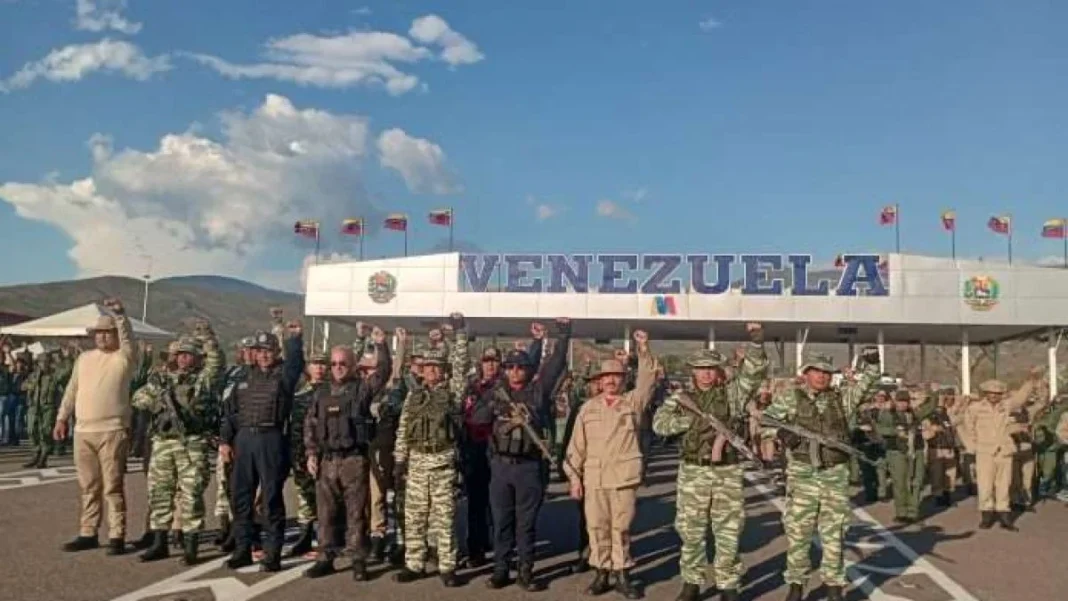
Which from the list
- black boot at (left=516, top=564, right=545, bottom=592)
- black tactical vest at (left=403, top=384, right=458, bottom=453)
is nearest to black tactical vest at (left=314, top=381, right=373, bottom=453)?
black tactical vest at (left=403, top=384, right=458, bottom=453)

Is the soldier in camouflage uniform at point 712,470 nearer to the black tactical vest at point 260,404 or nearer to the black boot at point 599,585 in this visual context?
the black boot at point 599,585

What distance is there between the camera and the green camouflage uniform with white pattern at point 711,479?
267 inches

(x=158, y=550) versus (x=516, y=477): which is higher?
(x=516, y=477)

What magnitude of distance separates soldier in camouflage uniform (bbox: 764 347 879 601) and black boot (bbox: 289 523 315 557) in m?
4.27

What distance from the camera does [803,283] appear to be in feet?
93.3

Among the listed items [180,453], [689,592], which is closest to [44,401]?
[180,453]

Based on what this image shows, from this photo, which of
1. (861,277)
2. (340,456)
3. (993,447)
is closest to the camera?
(340,456)

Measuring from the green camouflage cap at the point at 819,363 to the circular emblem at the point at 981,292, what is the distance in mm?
23412

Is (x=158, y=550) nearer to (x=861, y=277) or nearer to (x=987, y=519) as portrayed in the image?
(x=987, y=519)

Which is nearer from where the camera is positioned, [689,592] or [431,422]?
[689,592]

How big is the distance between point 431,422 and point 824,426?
3.16 m

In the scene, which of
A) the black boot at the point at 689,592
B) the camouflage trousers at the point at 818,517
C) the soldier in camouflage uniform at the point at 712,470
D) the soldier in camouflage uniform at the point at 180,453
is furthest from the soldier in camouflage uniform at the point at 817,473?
the soldier in camouflage uniform at the point at 180,453

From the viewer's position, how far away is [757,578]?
25.7 feet

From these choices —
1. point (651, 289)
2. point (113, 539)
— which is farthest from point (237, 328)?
point (113, 539)
